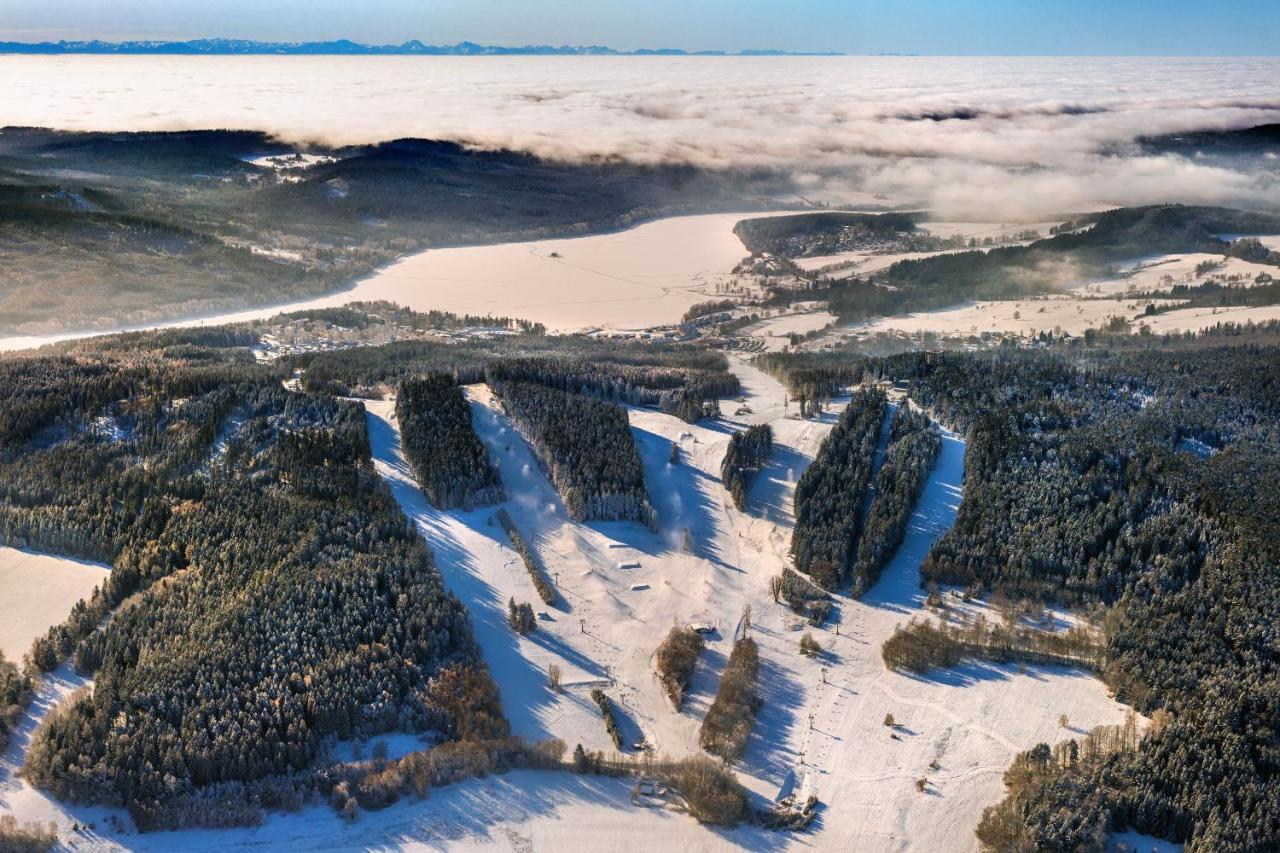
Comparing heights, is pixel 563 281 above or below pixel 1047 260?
below

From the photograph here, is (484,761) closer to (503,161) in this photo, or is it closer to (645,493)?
(645,493)

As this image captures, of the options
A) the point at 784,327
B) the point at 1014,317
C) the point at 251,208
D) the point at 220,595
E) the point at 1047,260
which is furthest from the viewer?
the point at 251,208

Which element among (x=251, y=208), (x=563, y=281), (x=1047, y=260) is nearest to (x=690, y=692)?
(x=563, y=281)

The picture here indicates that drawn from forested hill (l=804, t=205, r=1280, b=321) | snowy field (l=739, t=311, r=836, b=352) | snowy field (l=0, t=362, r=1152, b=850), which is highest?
forested hill (l=804, t=205, r=1280, b=321)

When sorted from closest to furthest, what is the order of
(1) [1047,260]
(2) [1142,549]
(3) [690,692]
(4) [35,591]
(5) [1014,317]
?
1. (3) [690,692]
2. (4) [35,591]
3. (2) [1142,549]
4. (5) [1014,317]
5. (1) [1047,260]

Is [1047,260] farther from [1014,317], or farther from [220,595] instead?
[220,595]

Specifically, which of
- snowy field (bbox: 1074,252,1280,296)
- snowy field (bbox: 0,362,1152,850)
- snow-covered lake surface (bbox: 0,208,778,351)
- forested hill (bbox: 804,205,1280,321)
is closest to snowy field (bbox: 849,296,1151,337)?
forested hill (bbox: 804,205,1280,321)

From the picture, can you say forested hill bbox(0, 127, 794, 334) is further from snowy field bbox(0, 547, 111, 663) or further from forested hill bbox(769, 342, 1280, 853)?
forested hill bbox(769, 342, 1280, 853)

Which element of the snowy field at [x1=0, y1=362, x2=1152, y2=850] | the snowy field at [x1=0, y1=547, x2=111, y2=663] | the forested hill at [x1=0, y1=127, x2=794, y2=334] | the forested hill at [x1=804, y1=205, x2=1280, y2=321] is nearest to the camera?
the snowy field at [x1=0, y1=362, x2=1152, y2=850]

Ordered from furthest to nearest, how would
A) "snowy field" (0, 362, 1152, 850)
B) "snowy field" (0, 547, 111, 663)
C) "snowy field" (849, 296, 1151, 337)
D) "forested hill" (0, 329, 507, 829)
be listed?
"snowy field" (849, 296, 1151, 337)
"snowy field" (0, 547, 111, 663)
"forested hill" (0, 329, 507, 829)
"snowy field" (0, 362, 1152, 850)

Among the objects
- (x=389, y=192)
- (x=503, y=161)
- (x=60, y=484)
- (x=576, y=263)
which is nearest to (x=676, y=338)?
(x=576, y=263)
